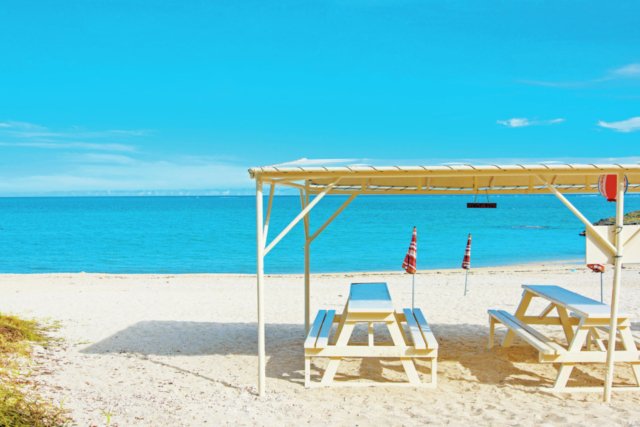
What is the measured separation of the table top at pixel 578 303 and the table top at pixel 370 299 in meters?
1.80

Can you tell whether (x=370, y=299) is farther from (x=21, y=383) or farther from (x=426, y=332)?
(x=21, y=383)

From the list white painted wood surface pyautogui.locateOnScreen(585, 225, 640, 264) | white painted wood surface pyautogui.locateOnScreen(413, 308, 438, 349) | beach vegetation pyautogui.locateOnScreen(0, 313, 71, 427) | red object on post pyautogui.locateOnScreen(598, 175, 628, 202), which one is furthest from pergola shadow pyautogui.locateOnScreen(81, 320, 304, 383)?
red object on post pyautogui.locateOnScreen(598, 175, 628, 202)

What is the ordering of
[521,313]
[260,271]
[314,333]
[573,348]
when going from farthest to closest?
[521,313] < [314,333] < [260,271] < [573,348]

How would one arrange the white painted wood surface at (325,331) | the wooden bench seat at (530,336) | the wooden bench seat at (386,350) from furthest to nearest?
the white painted wood surface at (325,331) < the wooden bench seat at (386,350) < the wooden bench seat at (530,336)

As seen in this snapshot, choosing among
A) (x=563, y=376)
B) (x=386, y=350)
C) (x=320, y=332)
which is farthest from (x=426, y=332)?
(x=563, y=376)

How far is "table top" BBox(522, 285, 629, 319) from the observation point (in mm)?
4365

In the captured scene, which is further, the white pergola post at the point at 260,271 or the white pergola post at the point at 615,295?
the white pergola post at the point at 260,271

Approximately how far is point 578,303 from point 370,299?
7.04 ft

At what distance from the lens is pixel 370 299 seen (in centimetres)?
514

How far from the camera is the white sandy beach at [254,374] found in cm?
403

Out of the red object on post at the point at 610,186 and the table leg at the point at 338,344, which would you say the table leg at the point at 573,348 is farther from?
the table leg at the point at 338,344

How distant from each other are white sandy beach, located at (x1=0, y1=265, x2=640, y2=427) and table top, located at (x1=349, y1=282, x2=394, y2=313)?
0.83 meters

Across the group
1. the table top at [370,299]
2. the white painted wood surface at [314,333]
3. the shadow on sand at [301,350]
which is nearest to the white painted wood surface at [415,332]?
the table top at [370,299]

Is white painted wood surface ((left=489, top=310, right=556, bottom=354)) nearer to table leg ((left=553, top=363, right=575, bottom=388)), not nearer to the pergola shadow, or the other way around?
table leg ((left=553, top=363, right=575, bottom=388))
